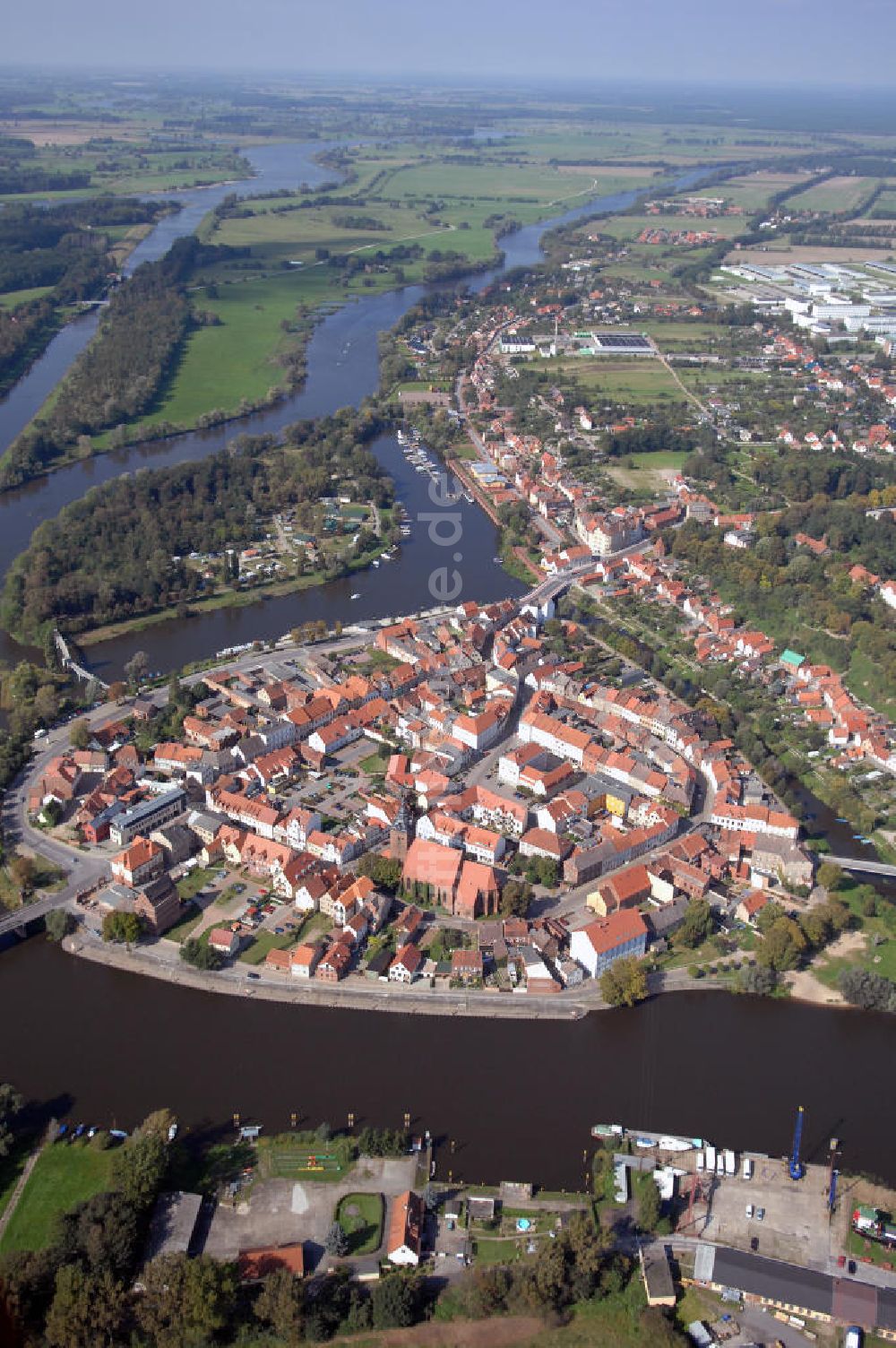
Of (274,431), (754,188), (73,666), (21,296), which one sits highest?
(754,188)

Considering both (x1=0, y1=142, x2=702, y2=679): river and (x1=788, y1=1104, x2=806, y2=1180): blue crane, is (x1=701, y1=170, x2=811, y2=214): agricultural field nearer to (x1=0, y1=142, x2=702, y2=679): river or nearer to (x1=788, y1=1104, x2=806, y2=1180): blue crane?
(x1=0, y1=142, x2=702, y2=679): river

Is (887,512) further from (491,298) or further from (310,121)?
Result: (310,121)

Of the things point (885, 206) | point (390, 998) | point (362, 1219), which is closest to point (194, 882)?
point (390, 998)

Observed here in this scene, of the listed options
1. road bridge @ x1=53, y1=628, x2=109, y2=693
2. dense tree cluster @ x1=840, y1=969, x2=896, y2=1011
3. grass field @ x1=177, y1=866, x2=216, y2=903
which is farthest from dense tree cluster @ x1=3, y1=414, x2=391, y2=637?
dense tree cluster @ x1=840, y1=969, x2=896, y2=1011

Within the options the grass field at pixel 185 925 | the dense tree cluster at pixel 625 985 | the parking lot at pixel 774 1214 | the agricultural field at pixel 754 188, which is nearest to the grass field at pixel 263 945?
the grass field at pixel 185 925

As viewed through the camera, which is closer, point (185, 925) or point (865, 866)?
point (185, 925)

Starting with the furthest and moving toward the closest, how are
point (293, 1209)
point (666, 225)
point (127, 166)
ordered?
point (127, 166)
point (666, 225)
point (293, 1209)

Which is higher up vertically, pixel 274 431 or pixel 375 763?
pixel 274 431

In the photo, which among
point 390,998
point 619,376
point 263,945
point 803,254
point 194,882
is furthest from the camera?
point 803,254

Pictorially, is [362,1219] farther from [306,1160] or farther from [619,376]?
[619,376]
